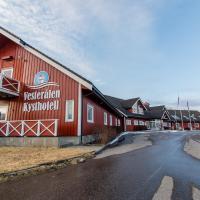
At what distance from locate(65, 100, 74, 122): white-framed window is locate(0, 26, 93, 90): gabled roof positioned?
178 cm

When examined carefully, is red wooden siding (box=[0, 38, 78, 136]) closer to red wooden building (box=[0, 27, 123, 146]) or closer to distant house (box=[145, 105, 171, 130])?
red wooden building (box=[0, 27, 123, 146])

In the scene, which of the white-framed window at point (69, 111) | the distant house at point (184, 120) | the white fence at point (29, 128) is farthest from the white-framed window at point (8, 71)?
the distant house at point (184, 120)

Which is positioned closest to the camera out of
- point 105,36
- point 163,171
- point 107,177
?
point 107,177

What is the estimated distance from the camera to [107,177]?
5508mm

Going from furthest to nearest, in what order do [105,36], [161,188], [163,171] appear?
[105,36] < [163,171] < [161,188]

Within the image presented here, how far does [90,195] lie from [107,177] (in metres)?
1.40

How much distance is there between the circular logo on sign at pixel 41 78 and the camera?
610 inches

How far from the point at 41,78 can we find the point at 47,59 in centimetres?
167

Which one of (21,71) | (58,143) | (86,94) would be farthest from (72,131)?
(21,71)

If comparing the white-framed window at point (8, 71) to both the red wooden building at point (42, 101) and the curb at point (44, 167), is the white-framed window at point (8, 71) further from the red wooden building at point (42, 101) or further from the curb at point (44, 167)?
the curb at point (44, 167)

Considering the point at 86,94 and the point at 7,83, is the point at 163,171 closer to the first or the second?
the point at 86,94

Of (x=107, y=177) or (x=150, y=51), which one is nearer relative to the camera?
(x=107, y=177)

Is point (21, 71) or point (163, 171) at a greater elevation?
point (21, 71)

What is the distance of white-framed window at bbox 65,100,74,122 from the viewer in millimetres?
13790
